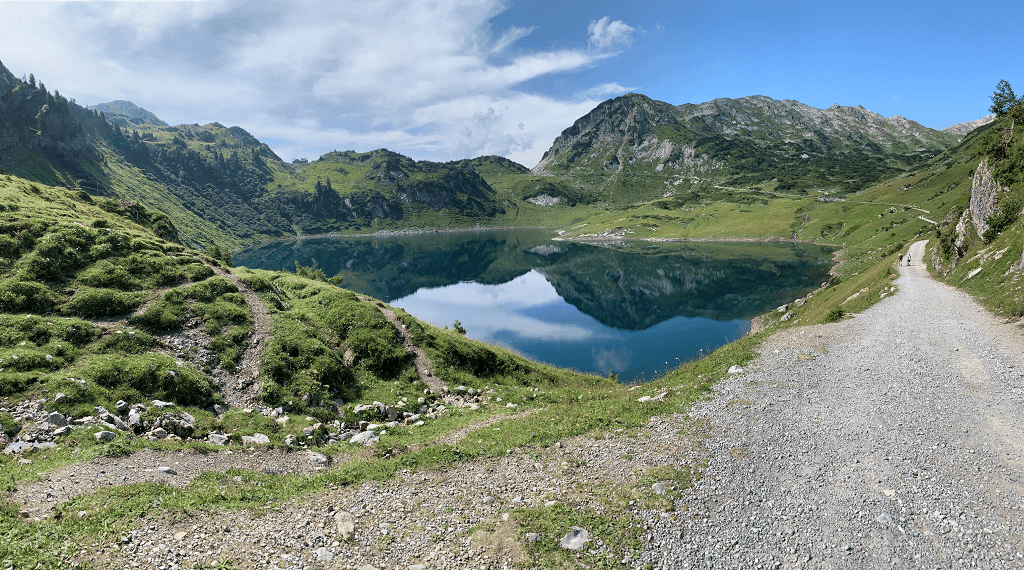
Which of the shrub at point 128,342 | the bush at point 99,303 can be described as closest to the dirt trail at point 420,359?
the shrub at point 128,342

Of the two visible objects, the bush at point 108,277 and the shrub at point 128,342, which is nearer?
the shrub at point 128,342

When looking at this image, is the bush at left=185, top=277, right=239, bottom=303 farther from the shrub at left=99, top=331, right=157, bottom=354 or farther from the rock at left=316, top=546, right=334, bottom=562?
the rock at left=316, top=546, right=334, bottom=562

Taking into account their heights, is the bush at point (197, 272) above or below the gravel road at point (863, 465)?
above

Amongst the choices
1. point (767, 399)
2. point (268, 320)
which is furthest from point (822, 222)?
point (268, 320)

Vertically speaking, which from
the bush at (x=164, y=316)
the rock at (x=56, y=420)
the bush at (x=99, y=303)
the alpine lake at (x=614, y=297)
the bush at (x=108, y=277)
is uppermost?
the bush at (x=108, y=277)

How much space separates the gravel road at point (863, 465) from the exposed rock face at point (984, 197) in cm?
3218

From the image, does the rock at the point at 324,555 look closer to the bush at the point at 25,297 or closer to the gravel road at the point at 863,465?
the gravel road at the point at 863,465

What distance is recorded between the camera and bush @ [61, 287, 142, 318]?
24.7 m

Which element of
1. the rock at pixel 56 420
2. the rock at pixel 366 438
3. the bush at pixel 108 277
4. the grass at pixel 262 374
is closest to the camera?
the grass at pixel 262 374

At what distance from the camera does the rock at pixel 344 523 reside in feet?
39.6

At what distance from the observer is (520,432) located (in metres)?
19.5

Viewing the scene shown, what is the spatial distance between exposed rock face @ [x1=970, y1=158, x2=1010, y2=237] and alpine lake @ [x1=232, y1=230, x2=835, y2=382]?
32.0 metres

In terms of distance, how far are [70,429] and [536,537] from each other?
1949 centimetres

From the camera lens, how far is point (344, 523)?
41.0ft
